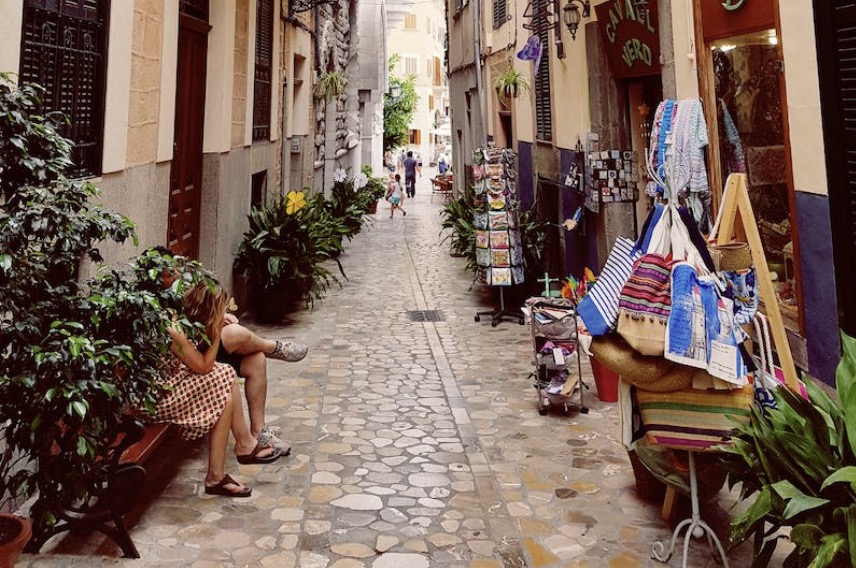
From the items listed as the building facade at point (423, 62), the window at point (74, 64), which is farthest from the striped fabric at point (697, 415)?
the building facade at point (423, 62)

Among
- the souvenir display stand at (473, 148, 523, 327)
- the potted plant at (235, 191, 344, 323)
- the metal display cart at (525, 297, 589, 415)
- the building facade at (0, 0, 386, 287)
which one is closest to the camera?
the building facade at (0, 0, 386, 287)

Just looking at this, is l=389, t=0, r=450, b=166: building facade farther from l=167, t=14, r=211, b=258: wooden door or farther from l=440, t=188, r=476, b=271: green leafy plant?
l=167, t=14, r=211, b=258: wooden door

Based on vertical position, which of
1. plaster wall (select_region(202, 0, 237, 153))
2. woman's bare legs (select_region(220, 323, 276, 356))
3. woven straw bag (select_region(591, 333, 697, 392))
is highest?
plaster wall (select_region(202, 0, 237, 153))

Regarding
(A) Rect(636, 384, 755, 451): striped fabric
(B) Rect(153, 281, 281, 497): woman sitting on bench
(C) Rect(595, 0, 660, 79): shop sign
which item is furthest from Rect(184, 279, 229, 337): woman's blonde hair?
(C) Rect(595, 0, 660, 79): shop sign

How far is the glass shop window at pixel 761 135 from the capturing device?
5.13 metres

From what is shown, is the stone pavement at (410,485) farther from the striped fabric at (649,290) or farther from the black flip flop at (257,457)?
the striped fabric at (649,290)

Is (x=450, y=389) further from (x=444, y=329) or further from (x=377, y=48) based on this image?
(x=377, y=48)

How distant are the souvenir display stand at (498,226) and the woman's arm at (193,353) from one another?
5280 millimetres

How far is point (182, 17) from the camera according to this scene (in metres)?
7.17

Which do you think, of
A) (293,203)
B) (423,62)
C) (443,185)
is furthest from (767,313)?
(423,62)

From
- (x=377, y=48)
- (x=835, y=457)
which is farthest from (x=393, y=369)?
(x=377, y=48)

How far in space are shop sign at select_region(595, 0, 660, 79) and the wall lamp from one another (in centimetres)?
40

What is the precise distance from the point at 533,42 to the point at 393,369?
570 cm

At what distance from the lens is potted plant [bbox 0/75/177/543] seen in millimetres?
2805
